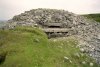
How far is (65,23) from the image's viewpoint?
4359 centimetres

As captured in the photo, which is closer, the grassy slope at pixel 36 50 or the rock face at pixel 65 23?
the grassy slope at pixel 36 50

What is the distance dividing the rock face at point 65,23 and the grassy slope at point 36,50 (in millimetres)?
2658

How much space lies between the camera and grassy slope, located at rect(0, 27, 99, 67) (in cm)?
2859

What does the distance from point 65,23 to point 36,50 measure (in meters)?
13.7

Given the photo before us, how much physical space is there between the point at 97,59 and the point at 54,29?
10101mm

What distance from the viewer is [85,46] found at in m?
35.8

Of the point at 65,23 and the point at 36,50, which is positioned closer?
the point at 36,50

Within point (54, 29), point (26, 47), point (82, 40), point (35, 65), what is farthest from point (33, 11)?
point (35, 65)

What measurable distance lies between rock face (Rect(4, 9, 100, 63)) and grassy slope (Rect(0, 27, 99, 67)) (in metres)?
2.66

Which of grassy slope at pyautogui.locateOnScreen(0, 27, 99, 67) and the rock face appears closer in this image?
grassy slope at pyautogui.locateOnScreen(0, 27, 99, 67)

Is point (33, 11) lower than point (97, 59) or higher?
higher

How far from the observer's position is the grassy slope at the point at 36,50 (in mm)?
28594

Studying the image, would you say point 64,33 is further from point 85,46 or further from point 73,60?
point 73,60

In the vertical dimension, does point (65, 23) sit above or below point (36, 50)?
above
